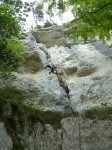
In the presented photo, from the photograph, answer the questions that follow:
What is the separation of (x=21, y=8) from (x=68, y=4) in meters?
2.08

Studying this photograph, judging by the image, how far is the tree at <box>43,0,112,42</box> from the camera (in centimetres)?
1030

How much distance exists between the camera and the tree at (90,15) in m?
10.3

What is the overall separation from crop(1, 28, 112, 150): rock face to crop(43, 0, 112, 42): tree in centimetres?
433

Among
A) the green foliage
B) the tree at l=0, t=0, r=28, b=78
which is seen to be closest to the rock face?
the green foliage

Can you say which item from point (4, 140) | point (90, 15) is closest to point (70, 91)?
point (90, 15)

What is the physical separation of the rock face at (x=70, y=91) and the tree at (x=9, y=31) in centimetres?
314

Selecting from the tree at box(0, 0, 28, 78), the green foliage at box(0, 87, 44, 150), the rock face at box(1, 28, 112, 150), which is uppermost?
the tree at box(0, 0, 28, 78)

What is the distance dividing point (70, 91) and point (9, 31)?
8.51 metres

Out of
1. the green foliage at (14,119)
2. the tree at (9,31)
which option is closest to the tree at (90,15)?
the tree at (9,31)

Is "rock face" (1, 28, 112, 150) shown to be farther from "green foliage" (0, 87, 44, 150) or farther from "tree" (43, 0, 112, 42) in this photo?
"tree" (43, 0, 112, 42)

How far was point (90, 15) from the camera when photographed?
10703 millimetres

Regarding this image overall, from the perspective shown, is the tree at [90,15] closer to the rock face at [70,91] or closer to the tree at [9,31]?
the tree at [9,31]

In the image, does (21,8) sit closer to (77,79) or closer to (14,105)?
(14,105)

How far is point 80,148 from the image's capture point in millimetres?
11094
